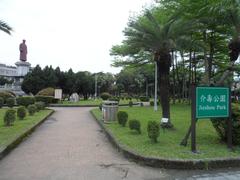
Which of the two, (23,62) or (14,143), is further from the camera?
(23,62)

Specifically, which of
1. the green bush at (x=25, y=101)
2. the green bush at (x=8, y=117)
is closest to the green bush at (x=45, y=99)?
the green bush at (x=25, y=101)

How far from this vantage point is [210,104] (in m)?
8.07

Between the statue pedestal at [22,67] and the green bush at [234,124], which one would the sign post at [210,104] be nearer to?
the green bush at [234,124]

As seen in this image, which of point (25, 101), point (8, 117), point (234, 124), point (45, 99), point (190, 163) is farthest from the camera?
point (45, 99)

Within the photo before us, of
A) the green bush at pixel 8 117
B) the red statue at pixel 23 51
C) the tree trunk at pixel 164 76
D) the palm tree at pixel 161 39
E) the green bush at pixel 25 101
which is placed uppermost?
the red statue at pixel 23 51

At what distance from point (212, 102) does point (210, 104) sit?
0.27ft

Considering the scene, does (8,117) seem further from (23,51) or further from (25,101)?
(23,51)

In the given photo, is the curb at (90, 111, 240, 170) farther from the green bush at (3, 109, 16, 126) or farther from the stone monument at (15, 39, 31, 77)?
the stone monument at (15, 39, 31, 77)

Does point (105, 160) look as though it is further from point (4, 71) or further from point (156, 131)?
point (4, 71)

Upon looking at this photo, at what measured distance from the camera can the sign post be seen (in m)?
7.84

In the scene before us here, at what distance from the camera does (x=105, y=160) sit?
763 centimetres

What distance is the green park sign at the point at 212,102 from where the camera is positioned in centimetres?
792

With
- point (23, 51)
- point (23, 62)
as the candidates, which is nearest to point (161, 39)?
point (23, 51)

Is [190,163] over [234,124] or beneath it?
beneath
